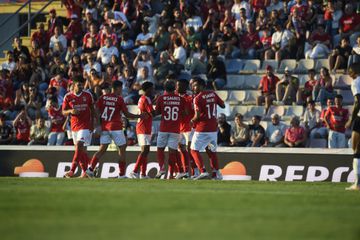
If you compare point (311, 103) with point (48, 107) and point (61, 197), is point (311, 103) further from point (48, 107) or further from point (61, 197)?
point (61, 197)

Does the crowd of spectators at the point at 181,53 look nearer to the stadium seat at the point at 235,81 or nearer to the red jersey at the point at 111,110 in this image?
the stadium seat at the point at 235,81

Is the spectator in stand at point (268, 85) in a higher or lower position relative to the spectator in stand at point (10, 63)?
lower

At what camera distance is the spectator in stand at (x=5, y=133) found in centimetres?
2861

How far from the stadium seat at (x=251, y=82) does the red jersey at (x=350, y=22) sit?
278 centimetres

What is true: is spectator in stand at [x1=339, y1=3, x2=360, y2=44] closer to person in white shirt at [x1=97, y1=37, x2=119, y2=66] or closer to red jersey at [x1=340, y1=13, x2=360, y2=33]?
red jersey at [x1=340, y1=13, x2=360, y2=33]

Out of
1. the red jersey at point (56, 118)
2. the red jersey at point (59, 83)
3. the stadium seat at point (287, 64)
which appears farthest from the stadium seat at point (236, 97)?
the red jersey at point (59, 83)

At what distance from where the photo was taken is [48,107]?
90.7ft

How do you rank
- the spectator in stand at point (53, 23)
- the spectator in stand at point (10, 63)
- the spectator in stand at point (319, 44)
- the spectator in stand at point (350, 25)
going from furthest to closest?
the spectator in stand at point (53, 23)
the spectator in stand at point (10, 63)
the spectator in stand at point (319, 44)
the spectator in stand at point (350, 25)

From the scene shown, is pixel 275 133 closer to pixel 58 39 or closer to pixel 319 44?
pixel 319 44

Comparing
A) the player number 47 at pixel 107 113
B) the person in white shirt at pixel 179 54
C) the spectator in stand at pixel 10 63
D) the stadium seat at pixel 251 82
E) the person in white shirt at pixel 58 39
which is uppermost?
the person in white shirt at pixel 58 39

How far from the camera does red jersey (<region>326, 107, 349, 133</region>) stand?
2411cm

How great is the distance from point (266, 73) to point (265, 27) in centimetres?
160

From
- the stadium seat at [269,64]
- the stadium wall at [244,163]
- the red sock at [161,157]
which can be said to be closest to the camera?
the red sock at [161,157]

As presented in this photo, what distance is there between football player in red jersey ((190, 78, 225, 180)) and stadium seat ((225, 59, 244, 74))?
6906 mm
